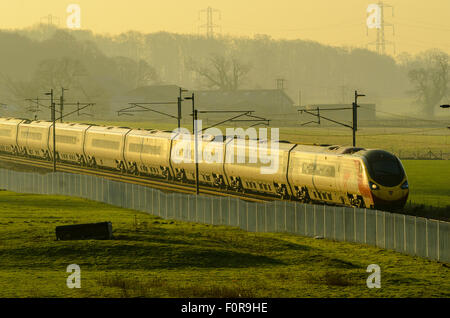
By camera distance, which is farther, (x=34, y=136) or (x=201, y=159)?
(x=34, y=136)

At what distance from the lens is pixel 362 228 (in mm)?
48719

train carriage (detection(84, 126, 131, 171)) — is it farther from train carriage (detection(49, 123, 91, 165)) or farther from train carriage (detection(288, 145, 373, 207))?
train carriage (detection(288, 145, 373, 207))

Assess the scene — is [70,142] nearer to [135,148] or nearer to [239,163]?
[135,148]

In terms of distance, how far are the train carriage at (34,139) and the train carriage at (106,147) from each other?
1016 cm

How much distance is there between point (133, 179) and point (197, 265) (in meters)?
A: 45.7

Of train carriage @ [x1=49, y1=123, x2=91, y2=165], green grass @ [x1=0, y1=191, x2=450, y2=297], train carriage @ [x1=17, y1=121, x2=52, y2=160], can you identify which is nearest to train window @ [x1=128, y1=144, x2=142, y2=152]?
train carriage @ [x1=49, y1=123, x2=91, y2=165]

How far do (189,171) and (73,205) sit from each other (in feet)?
39.1

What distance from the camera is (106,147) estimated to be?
3605 inches

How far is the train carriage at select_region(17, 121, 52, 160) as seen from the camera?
344 feet

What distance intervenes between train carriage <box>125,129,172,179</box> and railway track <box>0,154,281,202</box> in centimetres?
96

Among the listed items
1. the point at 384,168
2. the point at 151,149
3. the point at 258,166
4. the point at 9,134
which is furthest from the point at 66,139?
the point at 384,168

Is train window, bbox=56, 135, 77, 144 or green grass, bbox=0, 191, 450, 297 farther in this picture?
train window, bbox=56, 135, 77, 144
